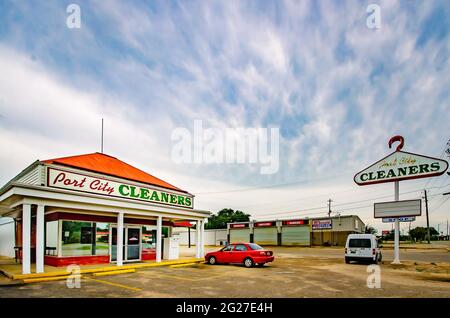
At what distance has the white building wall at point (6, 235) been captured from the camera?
984 inches

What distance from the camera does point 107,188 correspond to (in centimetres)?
1625

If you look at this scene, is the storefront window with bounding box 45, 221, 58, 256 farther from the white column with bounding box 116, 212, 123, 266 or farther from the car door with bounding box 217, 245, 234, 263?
the car door with bounding box 217, 245, 234, 263

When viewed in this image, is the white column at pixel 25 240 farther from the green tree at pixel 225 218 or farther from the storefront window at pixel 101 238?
the green tree at pixel 225 218

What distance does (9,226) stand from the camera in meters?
25.9

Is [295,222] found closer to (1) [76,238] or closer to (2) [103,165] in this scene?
(2) [103,165]

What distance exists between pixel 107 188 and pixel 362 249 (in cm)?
1504

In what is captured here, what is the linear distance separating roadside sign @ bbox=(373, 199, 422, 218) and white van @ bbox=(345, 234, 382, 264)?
3.13m

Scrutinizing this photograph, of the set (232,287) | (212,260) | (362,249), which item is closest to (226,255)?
(212,260)

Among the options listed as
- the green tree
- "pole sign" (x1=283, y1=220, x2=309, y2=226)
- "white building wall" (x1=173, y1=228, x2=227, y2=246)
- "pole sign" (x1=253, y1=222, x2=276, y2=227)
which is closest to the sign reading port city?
"pole sign" (x1=283, y1=220, x2=309, y2=226)

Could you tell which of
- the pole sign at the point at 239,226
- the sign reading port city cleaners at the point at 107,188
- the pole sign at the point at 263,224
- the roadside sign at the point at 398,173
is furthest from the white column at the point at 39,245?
the pole sign at the point at 239,226

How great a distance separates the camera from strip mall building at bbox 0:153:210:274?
12664 millimetres

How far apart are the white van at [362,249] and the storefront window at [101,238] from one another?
14.2 metres

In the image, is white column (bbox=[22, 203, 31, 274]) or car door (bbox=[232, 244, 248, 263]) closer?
white column (bbox=[22, 203, 31, 274])
